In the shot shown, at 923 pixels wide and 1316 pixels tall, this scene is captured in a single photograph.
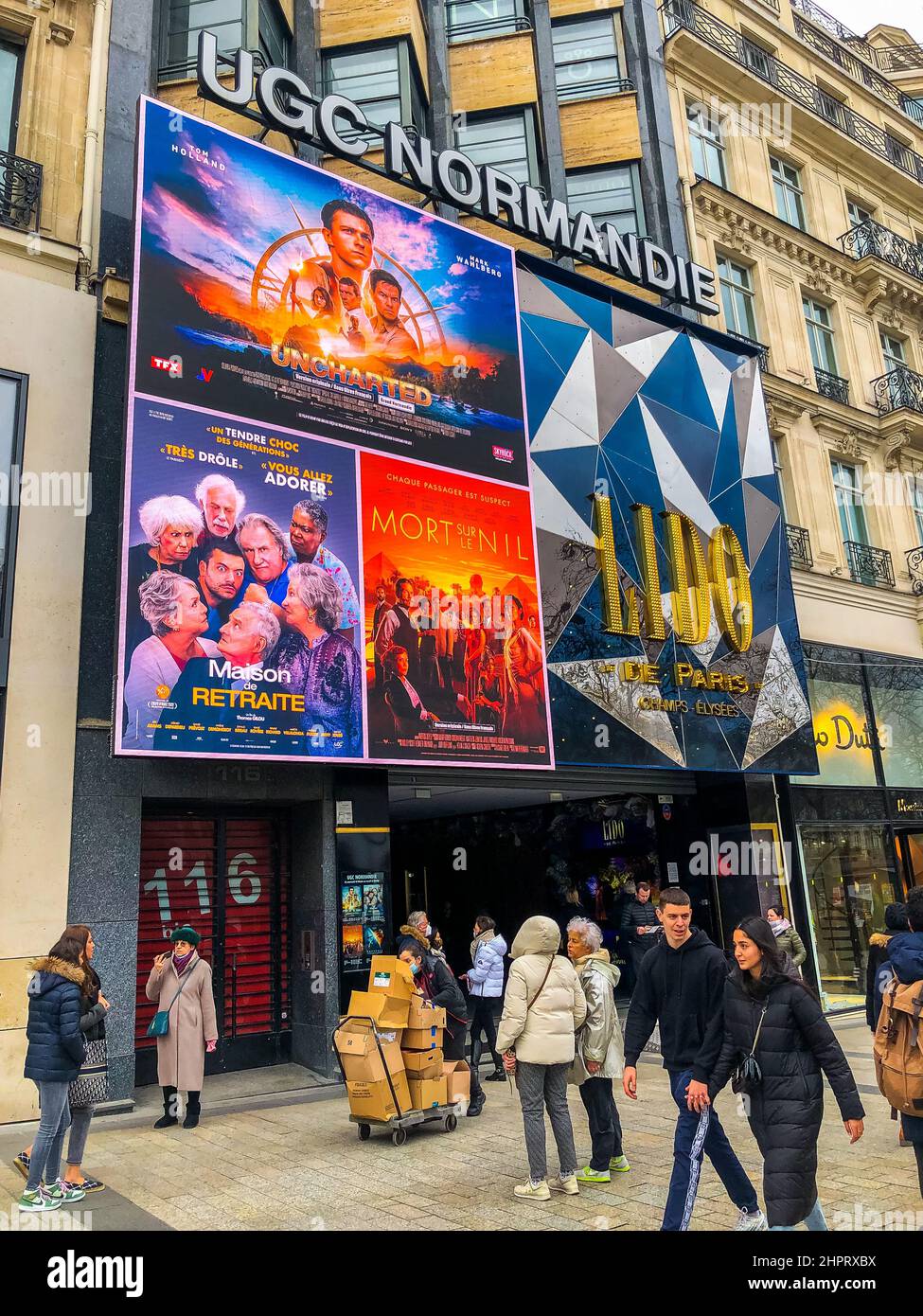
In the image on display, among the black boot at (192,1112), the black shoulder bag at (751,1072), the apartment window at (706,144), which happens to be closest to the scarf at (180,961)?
the black boot at (192,1112)

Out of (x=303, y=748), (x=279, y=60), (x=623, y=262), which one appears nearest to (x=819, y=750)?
(x=623, y=262)

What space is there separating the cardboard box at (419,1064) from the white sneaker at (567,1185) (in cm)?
211

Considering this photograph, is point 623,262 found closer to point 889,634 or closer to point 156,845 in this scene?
point 889,634

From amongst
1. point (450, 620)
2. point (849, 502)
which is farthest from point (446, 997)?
point (849, 502)

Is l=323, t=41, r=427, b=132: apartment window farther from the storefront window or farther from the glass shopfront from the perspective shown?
the storefront window

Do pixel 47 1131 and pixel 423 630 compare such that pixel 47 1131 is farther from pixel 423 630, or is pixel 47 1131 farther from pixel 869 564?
pixel 869 564

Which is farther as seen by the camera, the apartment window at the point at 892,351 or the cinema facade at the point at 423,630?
the apartment window at the point at 892,351

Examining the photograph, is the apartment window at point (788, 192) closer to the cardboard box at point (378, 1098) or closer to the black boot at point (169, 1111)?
the cardboard box at point (378, 1098)

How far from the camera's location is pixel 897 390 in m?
23.4

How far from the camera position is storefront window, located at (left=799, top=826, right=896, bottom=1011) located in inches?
683

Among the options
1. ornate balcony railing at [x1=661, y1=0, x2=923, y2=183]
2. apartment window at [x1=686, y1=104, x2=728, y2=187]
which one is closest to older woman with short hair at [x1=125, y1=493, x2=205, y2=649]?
apartment window at [x1=686, y1=104, x2=728, y2=187]

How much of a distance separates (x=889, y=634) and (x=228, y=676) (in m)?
15.6

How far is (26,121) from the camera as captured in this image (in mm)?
12008

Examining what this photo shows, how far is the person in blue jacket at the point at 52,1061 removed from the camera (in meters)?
6.45
